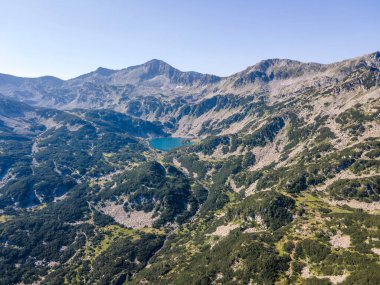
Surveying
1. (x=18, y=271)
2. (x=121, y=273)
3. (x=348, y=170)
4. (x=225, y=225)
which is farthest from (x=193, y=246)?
(x=348, y=170)

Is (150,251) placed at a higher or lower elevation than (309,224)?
lower

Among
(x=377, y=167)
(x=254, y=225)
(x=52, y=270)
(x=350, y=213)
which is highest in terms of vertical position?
(x=377, y=167)

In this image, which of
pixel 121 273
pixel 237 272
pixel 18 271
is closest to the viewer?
pixel 237 272

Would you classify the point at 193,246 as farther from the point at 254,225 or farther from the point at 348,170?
the point at 348,170

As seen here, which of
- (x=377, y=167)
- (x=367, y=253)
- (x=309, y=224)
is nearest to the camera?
(x=367, y=253)

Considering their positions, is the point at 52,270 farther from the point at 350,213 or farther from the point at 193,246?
the point at 350,213

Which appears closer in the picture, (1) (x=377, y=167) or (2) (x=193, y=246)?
(2) (x=193, y=246)

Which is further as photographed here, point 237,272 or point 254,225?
point 254,225

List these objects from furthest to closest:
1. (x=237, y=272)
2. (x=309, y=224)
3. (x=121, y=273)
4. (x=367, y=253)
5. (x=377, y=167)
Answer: (x=377, y=167)
(x=121, y=273)
(x=309, y=224)
(x=237, y=272)
(x=367, y=253)

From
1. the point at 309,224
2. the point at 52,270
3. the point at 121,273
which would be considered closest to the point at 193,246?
the point at 121,273
